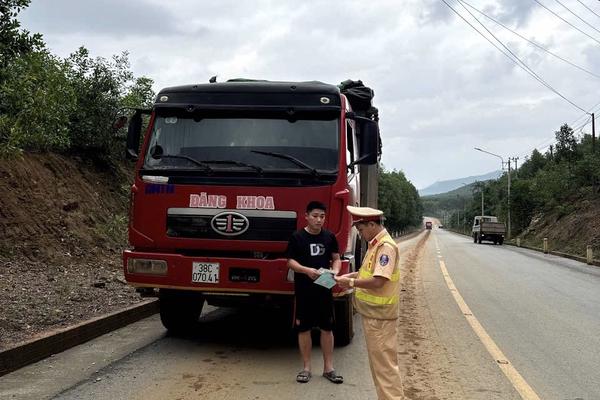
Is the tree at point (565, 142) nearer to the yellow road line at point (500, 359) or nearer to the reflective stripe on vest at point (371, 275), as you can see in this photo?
the yellow road line at point (500, 359)

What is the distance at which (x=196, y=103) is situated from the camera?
593cm

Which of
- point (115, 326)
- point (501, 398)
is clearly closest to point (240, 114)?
point (115, 326)

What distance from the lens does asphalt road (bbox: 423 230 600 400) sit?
523cm

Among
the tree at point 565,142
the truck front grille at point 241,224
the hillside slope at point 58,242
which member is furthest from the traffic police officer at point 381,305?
the tree at point 565,142

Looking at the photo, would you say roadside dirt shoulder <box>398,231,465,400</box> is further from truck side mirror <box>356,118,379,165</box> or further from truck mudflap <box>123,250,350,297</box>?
truck side mirror <box>356,118,379,165</box>

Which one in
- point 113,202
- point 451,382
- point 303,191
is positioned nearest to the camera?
point 451,382

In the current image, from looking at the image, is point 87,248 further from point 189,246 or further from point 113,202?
point 189,246

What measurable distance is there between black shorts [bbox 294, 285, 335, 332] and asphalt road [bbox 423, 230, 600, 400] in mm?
1431

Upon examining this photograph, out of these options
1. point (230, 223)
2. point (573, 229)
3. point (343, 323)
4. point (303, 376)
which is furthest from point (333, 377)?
point (573, 229)

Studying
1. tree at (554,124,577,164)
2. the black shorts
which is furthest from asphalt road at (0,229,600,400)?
tree at (554,124,577,164)

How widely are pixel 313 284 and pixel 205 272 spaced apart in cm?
120

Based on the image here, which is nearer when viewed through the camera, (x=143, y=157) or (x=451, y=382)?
(x=451, y=382)

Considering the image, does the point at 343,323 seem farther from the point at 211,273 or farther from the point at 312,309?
the point at 211,273

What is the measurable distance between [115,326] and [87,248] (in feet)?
16.9
